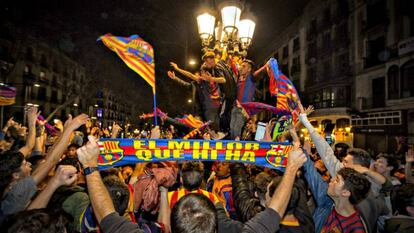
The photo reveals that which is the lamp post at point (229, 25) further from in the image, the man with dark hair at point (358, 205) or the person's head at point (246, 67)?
the man with dark hair at point (358, 205)

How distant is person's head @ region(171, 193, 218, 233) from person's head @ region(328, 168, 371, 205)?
62.2 inches

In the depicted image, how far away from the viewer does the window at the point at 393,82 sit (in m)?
22.9

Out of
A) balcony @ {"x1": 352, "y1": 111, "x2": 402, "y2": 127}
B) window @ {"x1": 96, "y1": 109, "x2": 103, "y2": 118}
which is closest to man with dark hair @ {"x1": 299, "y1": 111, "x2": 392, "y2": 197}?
balcony @ {"x1": 352, "y1": 111, "x2": 402, "y2": 127}

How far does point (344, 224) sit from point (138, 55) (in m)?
2.94

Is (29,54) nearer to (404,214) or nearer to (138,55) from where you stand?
(138,55)

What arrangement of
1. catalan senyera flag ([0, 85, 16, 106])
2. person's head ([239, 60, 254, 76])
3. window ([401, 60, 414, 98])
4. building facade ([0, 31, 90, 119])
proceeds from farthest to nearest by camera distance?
building facade ([0, 31, 90, 119])
window ([401, 60, 414, 98])
catalan senyera flag ([0, 85, 16, 106])
person's head ([239, 60, 254, 76])

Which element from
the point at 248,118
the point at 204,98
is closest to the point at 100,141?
the point at 248,118

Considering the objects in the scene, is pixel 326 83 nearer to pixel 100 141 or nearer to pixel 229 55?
pixel 229 55

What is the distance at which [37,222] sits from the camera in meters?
1.61

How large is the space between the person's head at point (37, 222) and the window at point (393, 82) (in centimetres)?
2760

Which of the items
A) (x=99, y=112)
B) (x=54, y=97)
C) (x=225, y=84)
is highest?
(x=54, y=97)

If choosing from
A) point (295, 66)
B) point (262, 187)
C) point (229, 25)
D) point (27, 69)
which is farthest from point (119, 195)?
point (27, 69)

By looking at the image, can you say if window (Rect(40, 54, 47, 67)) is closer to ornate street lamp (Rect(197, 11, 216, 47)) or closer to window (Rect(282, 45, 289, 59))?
window (Rect(282, 45, 289, 59))

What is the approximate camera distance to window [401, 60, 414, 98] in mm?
21578
